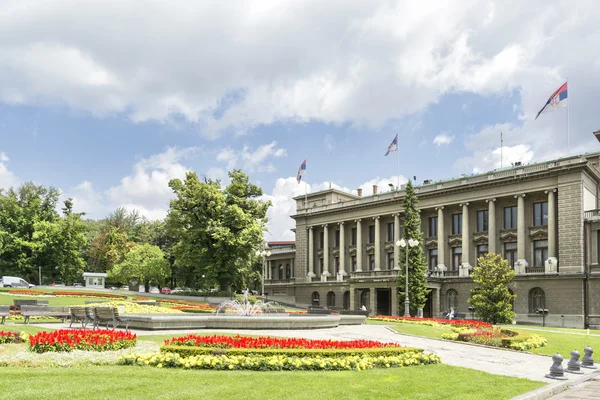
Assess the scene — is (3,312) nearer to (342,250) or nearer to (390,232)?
(390,232)

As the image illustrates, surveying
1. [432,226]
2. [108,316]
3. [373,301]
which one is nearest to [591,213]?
[432,226]

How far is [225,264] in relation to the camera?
206 feet

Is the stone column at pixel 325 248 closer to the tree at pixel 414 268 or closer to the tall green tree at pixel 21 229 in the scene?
the tree at pixel 414 268

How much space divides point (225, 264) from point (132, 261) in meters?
18.4

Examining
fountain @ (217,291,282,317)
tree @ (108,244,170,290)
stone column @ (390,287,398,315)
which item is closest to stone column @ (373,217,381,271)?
stone column @ (390,287,398,315)

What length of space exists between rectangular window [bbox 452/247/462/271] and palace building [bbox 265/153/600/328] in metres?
0.11

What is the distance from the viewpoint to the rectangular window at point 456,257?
63.0 m

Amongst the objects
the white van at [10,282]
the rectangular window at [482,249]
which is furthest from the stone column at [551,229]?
the white van at [10,282]

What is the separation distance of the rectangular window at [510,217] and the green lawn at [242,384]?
46.8m

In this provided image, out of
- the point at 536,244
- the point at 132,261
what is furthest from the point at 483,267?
the point at 132,261

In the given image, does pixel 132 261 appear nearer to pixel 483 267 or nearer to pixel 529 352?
pixel 483 267

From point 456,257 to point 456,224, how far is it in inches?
149

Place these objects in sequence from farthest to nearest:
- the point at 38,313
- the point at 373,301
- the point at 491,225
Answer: the point at 373,301
the point at 491,225
the point at 38,313

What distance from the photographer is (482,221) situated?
201ft
